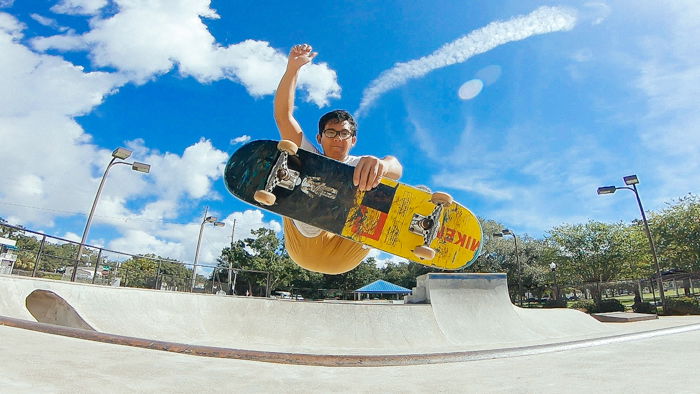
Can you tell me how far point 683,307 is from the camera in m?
16.0

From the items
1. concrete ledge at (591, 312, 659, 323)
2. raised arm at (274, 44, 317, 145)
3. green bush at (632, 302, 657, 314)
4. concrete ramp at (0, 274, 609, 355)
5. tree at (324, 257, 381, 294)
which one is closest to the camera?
raised arm at (274, 44, 317, 145)

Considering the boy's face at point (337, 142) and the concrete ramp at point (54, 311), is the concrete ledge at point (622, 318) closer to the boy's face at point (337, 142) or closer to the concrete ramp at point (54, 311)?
the boy's face at point (337, 142)

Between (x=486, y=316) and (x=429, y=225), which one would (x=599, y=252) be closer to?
(x=486, y=316)

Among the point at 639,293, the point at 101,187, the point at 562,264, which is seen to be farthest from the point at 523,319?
the point at 562,264

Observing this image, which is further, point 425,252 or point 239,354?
point 425,252

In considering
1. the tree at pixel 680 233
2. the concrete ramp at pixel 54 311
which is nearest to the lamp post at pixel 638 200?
the tree at pixel 680 233

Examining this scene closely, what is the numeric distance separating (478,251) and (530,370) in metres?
1.52

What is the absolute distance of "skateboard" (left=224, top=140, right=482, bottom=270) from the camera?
3.71 meters

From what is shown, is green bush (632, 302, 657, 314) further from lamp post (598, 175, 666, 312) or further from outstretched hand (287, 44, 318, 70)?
outstretched hand (287, 44, 318, 70)

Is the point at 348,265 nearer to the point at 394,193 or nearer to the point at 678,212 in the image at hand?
the point at 394,193

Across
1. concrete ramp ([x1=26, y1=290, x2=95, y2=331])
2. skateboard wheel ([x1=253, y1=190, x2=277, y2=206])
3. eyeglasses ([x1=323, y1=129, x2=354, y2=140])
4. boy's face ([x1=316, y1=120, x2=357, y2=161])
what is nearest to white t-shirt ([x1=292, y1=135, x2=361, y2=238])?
boy's face ([x1=316, y1=120, x2=357, y2=161])

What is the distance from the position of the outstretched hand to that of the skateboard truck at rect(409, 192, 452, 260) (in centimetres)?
193

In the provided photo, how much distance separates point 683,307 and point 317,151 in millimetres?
20473

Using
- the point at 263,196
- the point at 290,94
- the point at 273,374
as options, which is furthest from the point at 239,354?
the point at 290,94
